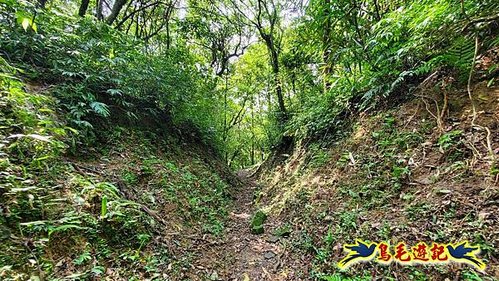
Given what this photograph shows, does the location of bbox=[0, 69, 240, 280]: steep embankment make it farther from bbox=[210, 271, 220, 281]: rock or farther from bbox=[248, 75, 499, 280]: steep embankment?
bbox=[248, 75, 499, 280]: steep embankment

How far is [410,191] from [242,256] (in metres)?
2.70

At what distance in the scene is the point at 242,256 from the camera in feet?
13.2

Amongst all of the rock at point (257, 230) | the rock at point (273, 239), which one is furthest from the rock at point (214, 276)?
the rock at point (257, 230)

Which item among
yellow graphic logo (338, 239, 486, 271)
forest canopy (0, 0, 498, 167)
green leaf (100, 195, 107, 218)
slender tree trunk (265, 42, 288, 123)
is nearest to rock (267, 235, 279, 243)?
yellow graphic logo (338, 239, 486, 271)

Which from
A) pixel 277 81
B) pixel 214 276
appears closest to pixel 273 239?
pixel 214 276

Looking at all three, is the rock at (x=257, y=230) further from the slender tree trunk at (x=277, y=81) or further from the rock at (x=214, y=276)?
the slender tree trunk at (x=277, y=81)


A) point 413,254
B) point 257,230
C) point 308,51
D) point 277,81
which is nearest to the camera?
point 413,254

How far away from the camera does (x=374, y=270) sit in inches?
99.5

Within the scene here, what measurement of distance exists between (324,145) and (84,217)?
5.09 m

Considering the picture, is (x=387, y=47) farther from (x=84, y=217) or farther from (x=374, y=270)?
(x=84, y=217)

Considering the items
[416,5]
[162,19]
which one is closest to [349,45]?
[416,5]

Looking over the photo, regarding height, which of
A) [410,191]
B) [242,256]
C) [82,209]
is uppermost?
[410,191]

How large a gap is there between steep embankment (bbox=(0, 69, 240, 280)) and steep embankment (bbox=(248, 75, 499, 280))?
174 cm

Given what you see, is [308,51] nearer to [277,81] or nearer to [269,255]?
[277,81]
